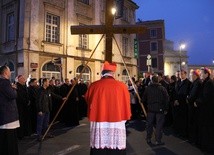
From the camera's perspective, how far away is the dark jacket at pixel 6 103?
6.38m

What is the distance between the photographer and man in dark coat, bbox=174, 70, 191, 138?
1012 cm

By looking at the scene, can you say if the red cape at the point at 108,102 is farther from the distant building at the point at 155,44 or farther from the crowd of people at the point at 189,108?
the distant building at the point at 155,44

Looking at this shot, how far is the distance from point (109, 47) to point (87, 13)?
21.3 m

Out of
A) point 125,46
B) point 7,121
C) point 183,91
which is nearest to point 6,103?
point 7,121

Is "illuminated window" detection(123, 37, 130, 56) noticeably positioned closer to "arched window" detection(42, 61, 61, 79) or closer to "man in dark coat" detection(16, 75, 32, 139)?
"arched window" detection(42, 61, 61, 79)

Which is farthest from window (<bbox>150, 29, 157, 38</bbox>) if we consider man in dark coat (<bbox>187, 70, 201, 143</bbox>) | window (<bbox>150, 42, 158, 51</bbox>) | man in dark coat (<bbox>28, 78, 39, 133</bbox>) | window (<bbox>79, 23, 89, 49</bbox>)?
man in dark coat (<bbox>187, 70, 201, 143</bbox>)

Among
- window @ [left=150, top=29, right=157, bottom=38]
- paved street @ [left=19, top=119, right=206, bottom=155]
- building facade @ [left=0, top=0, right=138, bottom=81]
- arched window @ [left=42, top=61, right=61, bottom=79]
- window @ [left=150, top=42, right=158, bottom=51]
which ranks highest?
window @ [left=150, top=29, right=157, bottom=38]

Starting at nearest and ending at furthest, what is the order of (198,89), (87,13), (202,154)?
(202,154) < (198,89) < (87,13)

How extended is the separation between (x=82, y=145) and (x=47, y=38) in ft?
51.2

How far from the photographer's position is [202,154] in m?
7.94

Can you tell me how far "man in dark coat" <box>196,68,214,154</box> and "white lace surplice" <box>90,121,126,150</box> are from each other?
4068mm

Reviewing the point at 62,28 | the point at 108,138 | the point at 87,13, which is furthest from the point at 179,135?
the point at 87,13

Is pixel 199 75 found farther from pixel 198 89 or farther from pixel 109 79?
pixel 109 79

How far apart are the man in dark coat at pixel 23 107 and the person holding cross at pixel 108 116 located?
5.21 meters
